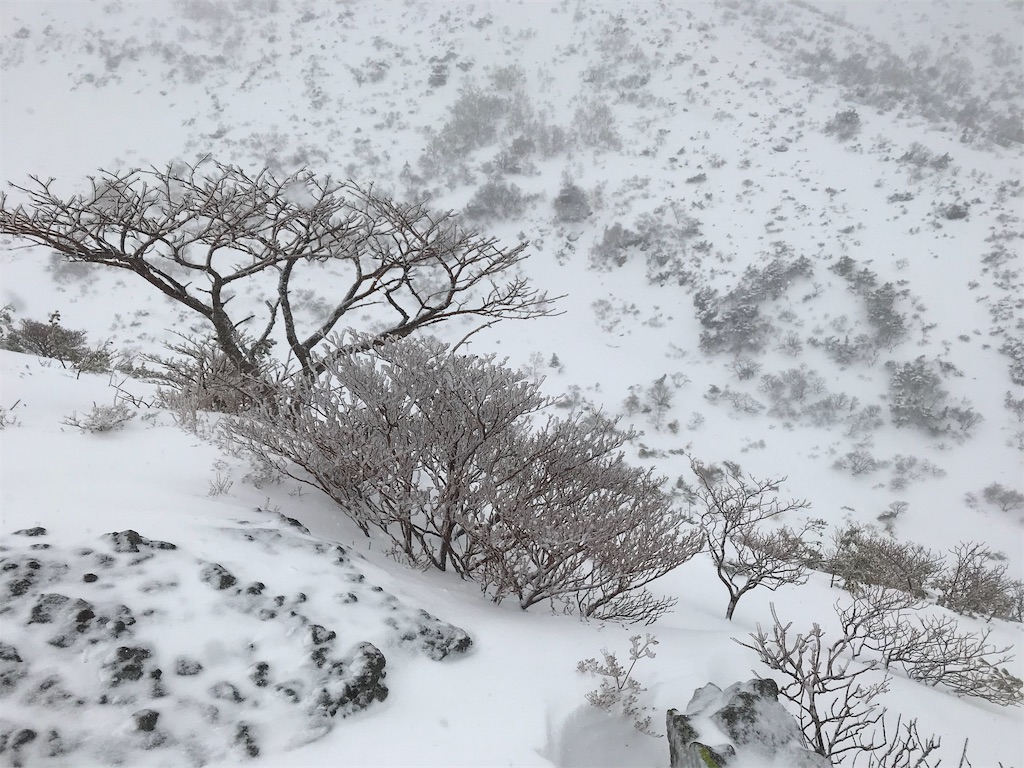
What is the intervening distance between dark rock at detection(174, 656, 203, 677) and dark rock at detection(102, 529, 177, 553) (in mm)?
781

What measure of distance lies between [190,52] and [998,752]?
44.6m

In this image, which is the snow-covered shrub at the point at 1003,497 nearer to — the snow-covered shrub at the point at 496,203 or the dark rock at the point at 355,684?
the dark rock at the point at 355,684

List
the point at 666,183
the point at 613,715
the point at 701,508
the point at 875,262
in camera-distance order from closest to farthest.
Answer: the point at 613,715 → the point at 701,508 → the point at 875,262 → the point at 666,183

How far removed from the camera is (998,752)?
3986 millimetres

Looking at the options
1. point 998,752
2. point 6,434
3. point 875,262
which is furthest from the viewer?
point 875,262

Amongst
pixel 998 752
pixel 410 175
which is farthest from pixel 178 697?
pixel 410 175

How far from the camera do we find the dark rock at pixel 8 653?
1.95 meters

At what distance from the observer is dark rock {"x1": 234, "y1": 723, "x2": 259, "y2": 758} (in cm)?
203

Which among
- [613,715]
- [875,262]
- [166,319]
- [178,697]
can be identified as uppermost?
[875,262]

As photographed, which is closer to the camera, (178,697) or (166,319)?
(178,697)

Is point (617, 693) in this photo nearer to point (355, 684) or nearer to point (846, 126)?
point (355, 684)

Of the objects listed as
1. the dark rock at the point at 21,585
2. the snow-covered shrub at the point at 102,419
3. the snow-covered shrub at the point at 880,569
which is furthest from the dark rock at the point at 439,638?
the snow-covered shrub at the point at 880,569

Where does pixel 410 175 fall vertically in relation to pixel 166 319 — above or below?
above

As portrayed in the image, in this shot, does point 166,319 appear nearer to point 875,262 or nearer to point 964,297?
point 875,262
